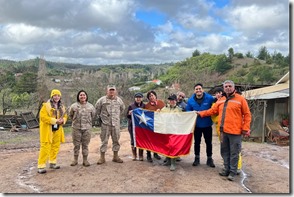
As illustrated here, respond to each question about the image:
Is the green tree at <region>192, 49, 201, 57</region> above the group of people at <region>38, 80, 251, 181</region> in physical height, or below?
above

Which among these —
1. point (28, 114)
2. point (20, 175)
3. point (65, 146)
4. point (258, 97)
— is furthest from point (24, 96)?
point (20, 175)

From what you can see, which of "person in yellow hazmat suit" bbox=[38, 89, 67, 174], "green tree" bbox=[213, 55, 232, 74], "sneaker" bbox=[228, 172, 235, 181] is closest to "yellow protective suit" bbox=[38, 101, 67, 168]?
"person in yellow hazmat suit" bbox=[38, 89, 67, 174]

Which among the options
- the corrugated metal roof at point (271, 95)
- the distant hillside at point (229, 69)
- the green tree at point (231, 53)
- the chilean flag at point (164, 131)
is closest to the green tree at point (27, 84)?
the distant hillside at point (229, 69)

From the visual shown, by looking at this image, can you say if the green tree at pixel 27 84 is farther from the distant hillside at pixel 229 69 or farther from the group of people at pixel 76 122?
the group of people at pixel 76 122

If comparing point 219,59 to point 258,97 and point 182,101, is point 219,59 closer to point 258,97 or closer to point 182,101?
point 258,97

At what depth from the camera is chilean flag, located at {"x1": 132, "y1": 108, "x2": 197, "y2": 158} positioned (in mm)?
6355

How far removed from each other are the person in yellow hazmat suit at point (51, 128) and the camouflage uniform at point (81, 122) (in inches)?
9.9

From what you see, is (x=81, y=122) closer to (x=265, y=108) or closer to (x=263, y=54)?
(x=265, y=108)

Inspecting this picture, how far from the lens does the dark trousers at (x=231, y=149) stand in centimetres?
566

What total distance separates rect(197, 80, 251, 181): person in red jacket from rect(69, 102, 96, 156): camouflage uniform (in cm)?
274

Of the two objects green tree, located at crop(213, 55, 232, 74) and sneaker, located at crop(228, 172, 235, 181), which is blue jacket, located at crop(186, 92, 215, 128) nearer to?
sneaker, located at crop(228, 172, 235, 181)

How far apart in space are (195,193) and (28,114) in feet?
51.1

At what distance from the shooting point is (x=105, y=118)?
265 inches

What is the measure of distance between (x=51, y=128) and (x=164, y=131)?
2366 mm
